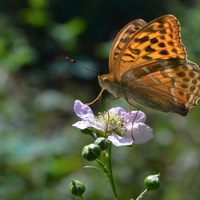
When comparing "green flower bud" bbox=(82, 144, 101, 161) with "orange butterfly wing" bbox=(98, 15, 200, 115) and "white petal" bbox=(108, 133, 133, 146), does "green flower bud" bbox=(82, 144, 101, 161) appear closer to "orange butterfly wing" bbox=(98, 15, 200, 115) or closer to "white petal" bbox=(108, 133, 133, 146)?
"white petal" bbox=(108, 133, 133, 146)

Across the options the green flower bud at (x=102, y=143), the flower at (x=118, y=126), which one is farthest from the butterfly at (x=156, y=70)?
the green flower bud at (x=102, y=143)

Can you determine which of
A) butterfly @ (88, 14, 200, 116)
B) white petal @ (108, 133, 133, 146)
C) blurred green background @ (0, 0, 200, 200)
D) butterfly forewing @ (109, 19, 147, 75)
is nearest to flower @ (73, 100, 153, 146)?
white petal @ (108, 133, 133, 146)

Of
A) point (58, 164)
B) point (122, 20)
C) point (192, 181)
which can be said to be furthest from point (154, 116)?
point (122, 20)

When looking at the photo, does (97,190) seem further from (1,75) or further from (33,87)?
(33,87)

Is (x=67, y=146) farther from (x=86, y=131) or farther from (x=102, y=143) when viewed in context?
(x=102, y=143)

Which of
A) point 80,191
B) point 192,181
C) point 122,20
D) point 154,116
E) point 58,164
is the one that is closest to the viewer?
point 80,191

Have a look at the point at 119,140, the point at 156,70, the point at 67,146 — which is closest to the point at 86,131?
the point at 119,140
